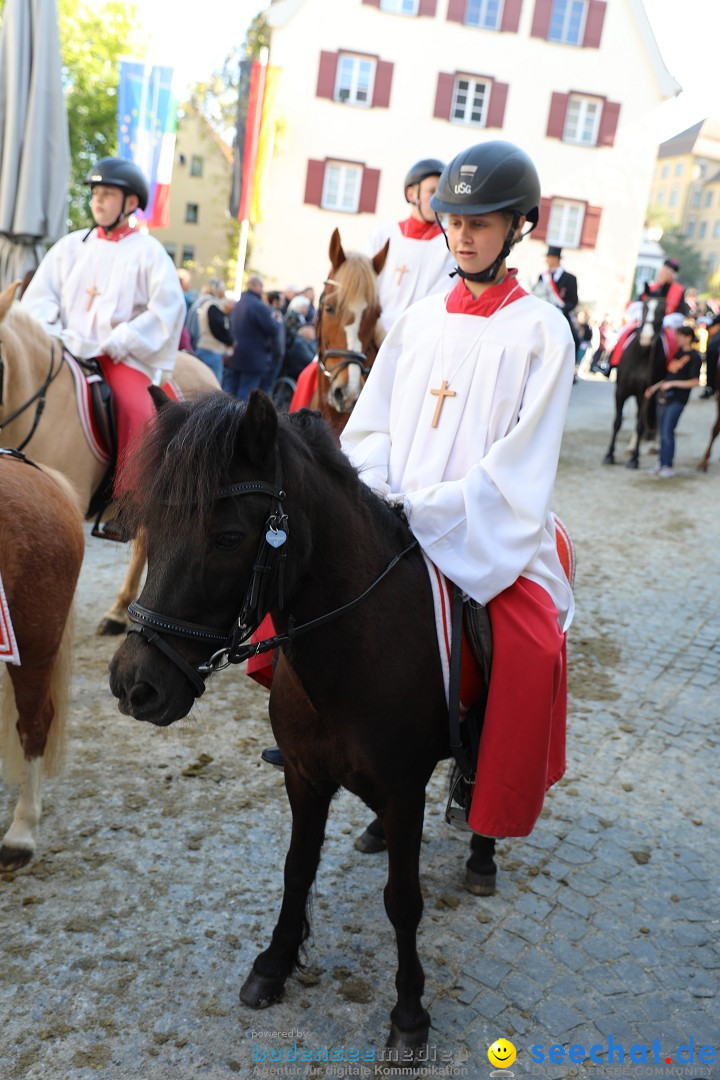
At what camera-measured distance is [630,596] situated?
7457mm

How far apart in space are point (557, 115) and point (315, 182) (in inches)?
315

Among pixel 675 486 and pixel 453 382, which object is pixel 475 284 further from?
pixel 675 486

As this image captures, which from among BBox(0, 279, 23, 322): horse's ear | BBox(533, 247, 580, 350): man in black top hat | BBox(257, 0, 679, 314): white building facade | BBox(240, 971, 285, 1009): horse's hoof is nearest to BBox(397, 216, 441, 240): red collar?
BBox(0, 279, 23, 322): horse's ear

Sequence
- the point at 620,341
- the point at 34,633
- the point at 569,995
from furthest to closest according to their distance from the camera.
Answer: the point at 620,341 → the point at 34,633 → the point at 569,995

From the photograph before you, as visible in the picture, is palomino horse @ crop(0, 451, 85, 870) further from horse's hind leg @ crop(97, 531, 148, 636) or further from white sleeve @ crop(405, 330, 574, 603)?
horse's hind leg @ crop(97, 531, 148, 636)

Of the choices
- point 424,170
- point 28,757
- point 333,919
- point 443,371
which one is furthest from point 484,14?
point 333,919

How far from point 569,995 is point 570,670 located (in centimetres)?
307

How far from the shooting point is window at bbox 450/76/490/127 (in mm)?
26125

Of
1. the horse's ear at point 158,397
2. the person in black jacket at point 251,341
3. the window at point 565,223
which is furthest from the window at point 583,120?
the horse's ear at point 158,397

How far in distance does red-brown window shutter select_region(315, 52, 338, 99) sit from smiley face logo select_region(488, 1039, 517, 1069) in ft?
88.7

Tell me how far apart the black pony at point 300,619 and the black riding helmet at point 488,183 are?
0.87 m

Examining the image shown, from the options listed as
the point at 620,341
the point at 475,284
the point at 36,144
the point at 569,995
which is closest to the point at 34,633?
the point at 475,284

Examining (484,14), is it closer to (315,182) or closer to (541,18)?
(541,18)

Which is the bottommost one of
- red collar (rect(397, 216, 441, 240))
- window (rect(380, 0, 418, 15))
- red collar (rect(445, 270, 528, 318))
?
red collar (rect(445, 270, 528, 318))
